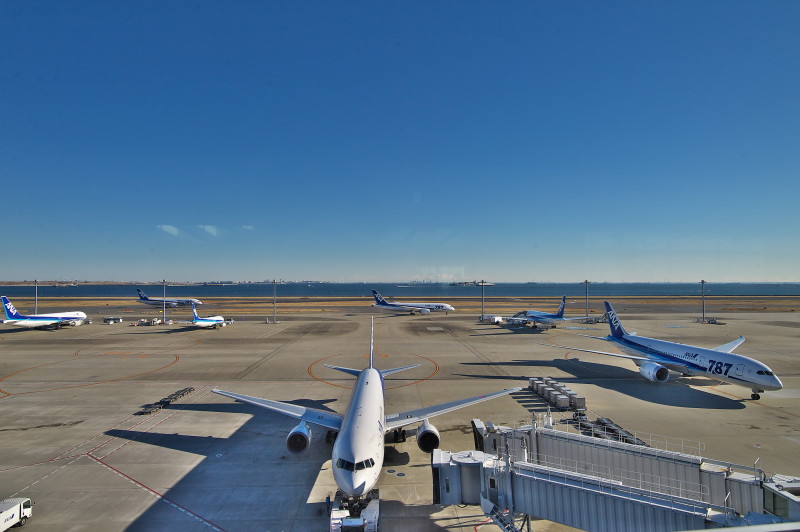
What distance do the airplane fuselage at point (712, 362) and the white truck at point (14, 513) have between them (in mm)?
40123

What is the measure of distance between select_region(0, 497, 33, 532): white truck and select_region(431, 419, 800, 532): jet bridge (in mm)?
14895

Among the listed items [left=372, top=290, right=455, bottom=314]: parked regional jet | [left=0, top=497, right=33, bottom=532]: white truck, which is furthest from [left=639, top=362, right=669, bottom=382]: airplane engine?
[left=372, top=290, right=455, bottom=314]: parked regional jet

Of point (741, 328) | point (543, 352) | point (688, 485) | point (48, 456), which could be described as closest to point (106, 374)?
point (48, 456)

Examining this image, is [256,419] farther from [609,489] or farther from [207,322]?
[207,322]

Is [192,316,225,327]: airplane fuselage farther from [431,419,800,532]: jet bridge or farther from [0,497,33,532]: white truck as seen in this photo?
[431,419,800,532]: jet bridge

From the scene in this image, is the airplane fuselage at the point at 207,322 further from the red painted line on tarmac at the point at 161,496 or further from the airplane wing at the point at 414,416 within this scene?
the airplane wing at the point at 414,416

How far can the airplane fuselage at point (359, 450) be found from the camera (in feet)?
40.4

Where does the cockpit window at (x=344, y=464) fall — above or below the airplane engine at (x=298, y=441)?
above

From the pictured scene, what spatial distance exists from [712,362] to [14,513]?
4074 cm

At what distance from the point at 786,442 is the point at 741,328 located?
59.7m

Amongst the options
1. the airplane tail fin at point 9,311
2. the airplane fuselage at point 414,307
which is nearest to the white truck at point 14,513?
the airplane tail fin at point 9,311

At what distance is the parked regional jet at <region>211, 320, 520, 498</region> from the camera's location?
1253cm

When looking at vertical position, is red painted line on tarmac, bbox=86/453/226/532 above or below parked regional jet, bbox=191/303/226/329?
below

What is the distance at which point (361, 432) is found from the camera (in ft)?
46.2
